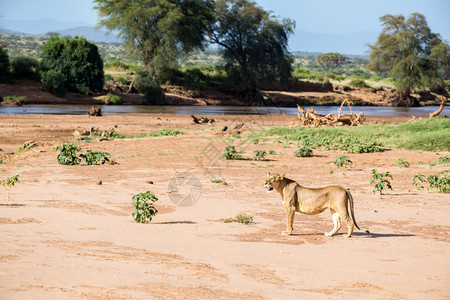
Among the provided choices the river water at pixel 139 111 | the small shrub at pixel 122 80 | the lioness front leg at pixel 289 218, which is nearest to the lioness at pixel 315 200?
the lioness front leg at pixel 289 218

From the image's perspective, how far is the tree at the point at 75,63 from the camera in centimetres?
4581

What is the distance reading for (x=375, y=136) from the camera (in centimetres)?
2014

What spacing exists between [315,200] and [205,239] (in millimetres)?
1405

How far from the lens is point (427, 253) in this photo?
683cm

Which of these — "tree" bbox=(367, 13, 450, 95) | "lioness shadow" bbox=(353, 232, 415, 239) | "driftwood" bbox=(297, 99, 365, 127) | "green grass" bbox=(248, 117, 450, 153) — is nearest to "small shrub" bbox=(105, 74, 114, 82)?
"tree" bbox=(367, 13, 450, 95)

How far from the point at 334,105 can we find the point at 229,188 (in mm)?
47274

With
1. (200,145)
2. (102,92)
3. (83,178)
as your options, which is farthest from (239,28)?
(83,178)

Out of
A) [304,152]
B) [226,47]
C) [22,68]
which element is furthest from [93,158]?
[226,47]

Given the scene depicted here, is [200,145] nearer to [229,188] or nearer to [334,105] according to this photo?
[229,188]

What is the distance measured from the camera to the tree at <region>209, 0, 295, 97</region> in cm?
5797

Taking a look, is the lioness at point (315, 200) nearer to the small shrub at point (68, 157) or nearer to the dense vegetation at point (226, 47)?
the small shrub at point (68, 157)

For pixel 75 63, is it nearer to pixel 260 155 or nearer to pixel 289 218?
pixel 260 155

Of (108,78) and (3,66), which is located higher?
(3,66)

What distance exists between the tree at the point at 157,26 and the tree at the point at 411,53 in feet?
54.5
